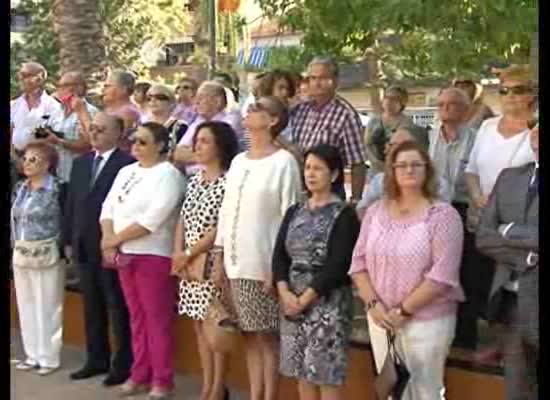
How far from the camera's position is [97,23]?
1168 centimetres

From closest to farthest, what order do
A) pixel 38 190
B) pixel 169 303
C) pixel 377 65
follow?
pixel 169 303 < pixel 38 190 < pixel 377 65

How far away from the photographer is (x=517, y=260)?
183 inches

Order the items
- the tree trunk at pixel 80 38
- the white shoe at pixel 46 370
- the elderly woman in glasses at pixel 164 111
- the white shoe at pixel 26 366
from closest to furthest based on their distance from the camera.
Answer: the white shoe at pixel 46 370 → the white shoe at pixel 26 366 → the elderly woman in glasses at pixel 164 111 → the tree trunk at pixel 80 38

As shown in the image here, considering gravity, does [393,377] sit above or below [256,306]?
below

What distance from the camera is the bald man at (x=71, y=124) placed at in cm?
772

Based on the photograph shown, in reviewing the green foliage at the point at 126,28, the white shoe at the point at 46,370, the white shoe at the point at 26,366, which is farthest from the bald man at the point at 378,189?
the green foliage at the point at 126,28

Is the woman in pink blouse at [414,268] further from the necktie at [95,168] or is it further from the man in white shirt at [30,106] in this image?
the man in white shirt at [30,106]

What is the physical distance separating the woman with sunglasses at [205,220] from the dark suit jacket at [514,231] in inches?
65.9

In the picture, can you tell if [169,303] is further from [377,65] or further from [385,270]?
[377,65]

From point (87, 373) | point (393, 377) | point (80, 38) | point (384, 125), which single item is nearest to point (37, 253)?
point (87, 373)

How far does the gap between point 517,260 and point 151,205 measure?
241 centimetres

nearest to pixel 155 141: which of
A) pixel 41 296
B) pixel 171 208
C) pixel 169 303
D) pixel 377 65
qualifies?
pixel 171 208

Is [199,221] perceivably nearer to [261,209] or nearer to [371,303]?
[261,209]

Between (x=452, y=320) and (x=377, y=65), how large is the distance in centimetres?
685
